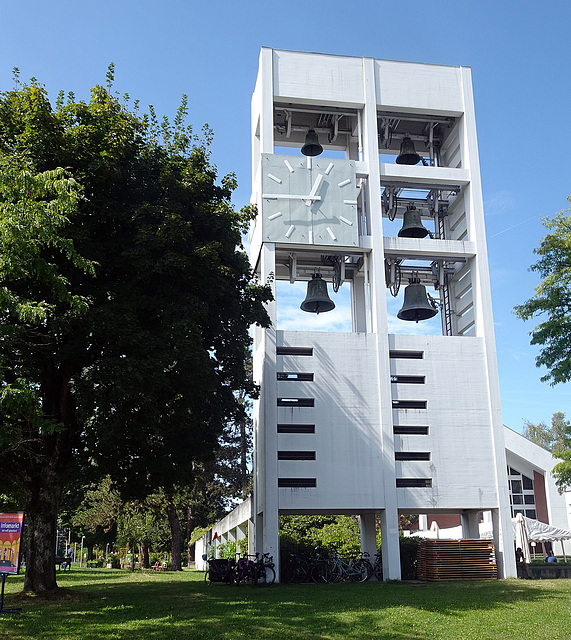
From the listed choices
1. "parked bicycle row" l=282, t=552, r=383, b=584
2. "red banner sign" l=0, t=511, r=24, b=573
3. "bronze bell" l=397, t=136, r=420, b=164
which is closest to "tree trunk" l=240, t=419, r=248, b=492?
A: "parked bicycle row" l=282, t=552, r=383, b=584

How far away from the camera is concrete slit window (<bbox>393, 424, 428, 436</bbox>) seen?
80.6 ft

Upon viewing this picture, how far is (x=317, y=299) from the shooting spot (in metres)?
25.5

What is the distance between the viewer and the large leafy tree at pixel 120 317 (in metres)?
16.1

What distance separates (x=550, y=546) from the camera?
3641cm

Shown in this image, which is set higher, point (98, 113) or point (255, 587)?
point (98, 113)

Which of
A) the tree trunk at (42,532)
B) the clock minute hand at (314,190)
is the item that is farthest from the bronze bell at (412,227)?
the tree trunk at (42,532)

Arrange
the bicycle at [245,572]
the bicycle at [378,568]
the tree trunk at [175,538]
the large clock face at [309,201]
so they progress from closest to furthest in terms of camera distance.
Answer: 1. the bicycle at [245,572]
2. the bicycle at [378,568]
3. the large clock face at [309,201]
4. the tree trunk at [175,538]

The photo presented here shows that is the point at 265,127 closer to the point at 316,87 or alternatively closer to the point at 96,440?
the point at 316,87

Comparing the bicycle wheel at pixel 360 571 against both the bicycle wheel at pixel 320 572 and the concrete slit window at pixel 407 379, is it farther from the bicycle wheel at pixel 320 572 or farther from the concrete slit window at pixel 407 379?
the concrete slit window at pixel 407 379

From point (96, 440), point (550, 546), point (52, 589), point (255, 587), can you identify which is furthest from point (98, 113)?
point (550, 546)

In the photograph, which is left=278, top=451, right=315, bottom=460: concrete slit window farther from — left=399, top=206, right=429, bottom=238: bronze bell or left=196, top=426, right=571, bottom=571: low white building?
left=196, top=426, right=571, bottom=571: low white building

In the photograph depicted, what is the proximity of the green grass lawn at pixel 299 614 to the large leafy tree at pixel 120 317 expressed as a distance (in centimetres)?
311

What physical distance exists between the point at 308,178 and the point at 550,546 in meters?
24.0

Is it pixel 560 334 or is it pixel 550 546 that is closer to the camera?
pixel 560 334
